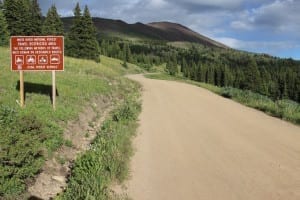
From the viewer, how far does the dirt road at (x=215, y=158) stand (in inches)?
304

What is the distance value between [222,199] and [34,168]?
11.9ft

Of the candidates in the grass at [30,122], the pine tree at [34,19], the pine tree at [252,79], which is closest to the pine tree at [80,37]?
the pine tree at [34,19]

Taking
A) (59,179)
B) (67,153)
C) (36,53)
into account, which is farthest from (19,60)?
(59,179)

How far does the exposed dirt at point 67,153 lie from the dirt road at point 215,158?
1514 millimetres

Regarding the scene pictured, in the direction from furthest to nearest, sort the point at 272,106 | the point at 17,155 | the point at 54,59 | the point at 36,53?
the point at 272,106
the point at 54,59
the point at 36,53
the point at 17,155

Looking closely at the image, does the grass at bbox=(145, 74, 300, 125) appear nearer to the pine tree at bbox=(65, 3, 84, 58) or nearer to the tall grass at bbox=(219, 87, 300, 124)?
the tall grass at bbox=(219, 87, 300, 124)

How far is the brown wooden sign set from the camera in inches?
545

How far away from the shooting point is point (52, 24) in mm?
62656

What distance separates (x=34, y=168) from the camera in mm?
7742

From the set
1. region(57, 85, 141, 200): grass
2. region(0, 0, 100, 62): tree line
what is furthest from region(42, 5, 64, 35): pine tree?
region(57, 85, 141, 200): grass

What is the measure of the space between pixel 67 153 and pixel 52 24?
55.6 meters

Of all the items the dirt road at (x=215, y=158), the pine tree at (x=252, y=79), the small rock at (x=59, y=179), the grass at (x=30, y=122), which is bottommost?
the pine tree at (x=252, y=79)

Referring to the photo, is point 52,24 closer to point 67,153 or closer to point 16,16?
point 16,16

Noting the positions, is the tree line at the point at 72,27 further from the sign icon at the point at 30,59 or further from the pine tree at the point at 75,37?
the sign icon at the point at 30,59
